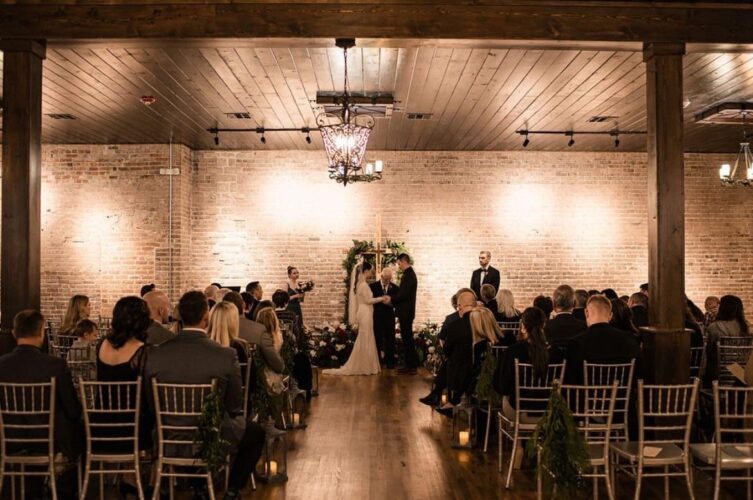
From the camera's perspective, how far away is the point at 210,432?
13.9 feet

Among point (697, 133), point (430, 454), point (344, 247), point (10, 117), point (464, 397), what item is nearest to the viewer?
point (10, 117)

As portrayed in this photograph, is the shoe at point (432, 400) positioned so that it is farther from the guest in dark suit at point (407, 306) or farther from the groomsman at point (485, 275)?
the groomsman at point (485, 275)

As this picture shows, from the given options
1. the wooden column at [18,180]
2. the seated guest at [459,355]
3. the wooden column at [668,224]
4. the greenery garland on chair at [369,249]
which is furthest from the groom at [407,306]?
the wooden column at [18,180]

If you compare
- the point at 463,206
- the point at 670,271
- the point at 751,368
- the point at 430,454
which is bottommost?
the point at 430,454

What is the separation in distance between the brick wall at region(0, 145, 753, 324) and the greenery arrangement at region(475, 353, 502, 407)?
279 inches

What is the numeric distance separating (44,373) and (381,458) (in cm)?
292

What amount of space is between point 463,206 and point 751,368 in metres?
8.72

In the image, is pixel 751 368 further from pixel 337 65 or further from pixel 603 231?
pixel 603 231

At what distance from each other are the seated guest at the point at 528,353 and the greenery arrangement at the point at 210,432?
225cm

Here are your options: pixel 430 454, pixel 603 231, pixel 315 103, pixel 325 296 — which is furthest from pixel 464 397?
pixel 603 231

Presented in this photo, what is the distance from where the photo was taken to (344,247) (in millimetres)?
13617

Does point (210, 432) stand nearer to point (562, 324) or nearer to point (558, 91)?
point (562, 324)

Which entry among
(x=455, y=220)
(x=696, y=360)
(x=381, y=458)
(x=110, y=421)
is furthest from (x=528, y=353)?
(x=455, y=220)

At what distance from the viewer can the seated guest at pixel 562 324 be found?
251 inches
